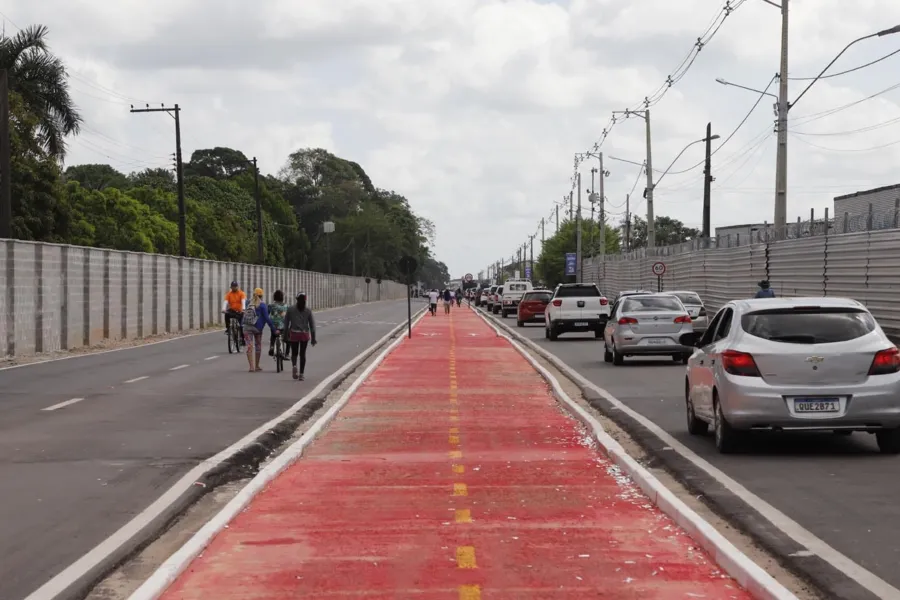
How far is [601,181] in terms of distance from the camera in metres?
92.4

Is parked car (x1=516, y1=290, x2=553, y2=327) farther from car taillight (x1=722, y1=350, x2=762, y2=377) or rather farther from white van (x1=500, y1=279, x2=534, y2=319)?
car taillight (x1=722, y1=350, x2=762, y2=377)

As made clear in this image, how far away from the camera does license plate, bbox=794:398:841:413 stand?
12.9 metres

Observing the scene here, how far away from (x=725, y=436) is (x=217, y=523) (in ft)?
19.2

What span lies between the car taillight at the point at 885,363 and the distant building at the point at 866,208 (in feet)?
64.7

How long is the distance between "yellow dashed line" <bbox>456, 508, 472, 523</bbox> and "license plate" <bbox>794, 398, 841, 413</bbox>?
13.9 feet

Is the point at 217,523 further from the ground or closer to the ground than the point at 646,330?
closer to the ground

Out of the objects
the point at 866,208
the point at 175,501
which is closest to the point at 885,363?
the point at 175,501

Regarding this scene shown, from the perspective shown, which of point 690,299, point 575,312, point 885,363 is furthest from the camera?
point 575,312

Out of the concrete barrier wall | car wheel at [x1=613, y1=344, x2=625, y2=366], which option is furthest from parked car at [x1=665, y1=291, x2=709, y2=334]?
the concrete barrier wall

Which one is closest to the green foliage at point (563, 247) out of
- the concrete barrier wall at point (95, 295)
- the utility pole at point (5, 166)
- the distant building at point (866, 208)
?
the distant building at point (866, 208)

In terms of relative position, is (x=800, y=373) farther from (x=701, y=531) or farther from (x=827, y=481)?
(x=701, y=531)

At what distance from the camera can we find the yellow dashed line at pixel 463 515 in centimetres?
965

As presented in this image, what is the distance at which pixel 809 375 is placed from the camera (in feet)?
42.3

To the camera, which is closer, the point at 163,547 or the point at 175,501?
the point at 163,547
